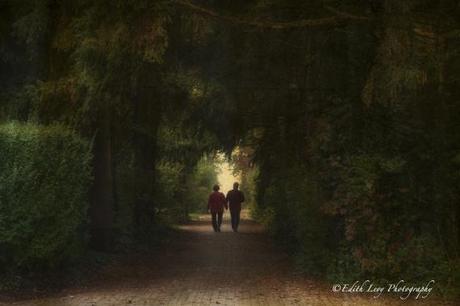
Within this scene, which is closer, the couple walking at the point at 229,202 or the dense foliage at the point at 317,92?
the dense foliage at the point at 317,92

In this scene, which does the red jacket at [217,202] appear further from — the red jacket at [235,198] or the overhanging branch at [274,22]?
the overhanging branch at [274,22]

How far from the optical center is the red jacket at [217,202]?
88.2 feet

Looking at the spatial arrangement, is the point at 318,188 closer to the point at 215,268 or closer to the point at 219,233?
the point at 215,268

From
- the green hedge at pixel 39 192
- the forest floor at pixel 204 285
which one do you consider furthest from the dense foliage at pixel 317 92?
the green hedge at pixel 39 192

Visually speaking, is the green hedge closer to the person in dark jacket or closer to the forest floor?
the forest floor

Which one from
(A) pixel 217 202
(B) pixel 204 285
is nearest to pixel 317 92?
(B) pixel 204 285

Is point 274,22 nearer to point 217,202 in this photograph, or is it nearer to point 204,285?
point 204,285

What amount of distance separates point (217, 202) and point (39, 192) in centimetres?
1617

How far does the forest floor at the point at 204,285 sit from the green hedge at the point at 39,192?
74cm

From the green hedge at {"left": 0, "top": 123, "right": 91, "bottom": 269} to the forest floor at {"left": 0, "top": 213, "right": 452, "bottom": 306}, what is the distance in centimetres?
74

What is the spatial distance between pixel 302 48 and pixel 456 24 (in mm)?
4341

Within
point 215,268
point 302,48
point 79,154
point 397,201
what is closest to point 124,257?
point 215,268

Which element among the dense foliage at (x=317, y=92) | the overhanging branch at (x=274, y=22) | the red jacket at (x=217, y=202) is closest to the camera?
the dense foliage at (x=317, y=92)

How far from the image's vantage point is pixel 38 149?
1122 centimetres
